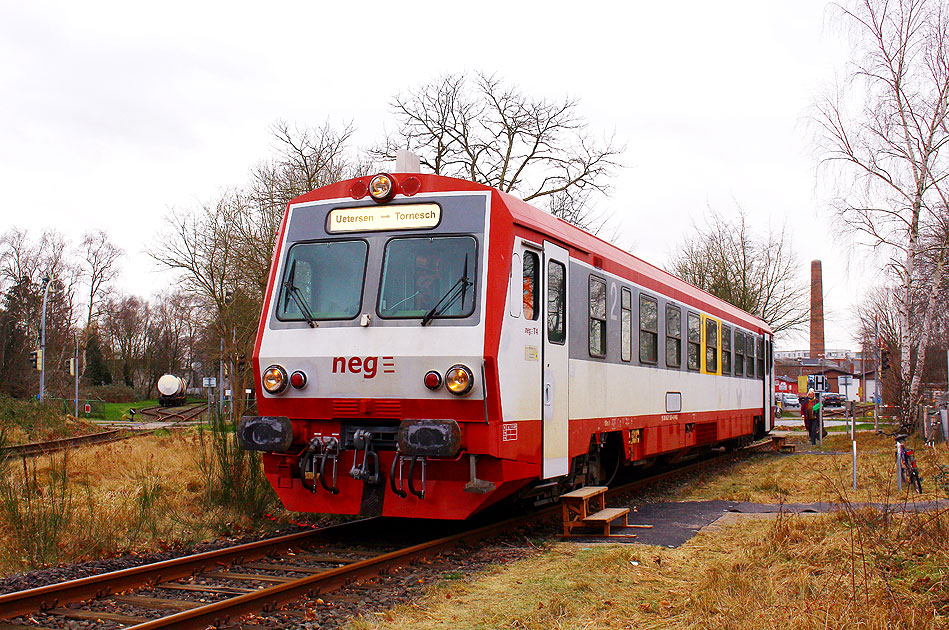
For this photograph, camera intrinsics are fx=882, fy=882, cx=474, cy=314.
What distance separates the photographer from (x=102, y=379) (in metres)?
71.1

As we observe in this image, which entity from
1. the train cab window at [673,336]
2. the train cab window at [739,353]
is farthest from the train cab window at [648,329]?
the train cab window at [739,353]

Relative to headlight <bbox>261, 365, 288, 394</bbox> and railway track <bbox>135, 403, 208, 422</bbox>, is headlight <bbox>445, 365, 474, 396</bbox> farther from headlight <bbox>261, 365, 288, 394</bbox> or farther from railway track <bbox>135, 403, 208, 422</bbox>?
railway track <bbox>135, 403, 208, 422</bbox>

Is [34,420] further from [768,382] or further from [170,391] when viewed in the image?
[170,391]

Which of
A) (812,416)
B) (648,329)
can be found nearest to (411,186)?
(648,329)

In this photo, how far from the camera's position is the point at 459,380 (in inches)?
301

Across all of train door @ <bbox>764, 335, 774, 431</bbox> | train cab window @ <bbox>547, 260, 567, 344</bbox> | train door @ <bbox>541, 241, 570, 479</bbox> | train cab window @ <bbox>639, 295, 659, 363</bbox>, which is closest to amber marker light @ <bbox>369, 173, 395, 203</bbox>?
train door @ <bbox>541, 241, 570, 479</bbox>

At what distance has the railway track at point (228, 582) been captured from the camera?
558 centimetres

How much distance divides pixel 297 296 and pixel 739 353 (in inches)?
477

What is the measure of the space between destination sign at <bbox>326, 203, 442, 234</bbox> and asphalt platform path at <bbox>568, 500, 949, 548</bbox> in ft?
11.5

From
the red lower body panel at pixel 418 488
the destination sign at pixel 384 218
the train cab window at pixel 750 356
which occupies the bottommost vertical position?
the red lower body panel at pixel 418 488

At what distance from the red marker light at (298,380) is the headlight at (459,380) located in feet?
4.73

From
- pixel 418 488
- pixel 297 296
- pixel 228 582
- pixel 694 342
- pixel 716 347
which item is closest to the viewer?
pixel 228 582

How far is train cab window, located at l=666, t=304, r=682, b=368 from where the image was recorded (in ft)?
43.0

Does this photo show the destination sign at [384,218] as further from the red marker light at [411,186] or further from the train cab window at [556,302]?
the train cab window at [556,302]
